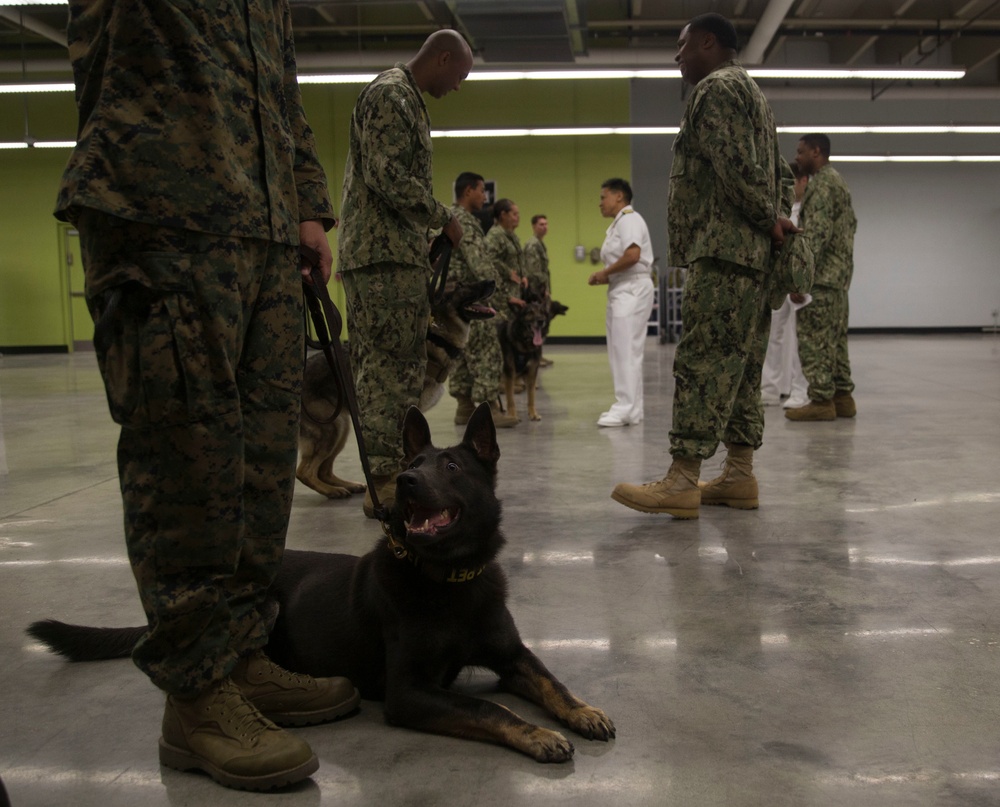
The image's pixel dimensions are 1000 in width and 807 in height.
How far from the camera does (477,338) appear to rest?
22.0 ft

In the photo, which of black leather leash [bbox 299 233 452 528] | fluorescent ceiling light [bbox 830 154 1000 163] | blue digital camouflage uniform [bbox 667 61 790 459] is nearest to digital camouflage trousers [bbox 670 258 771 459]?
blue digital camouflage uniform [bbox 667 61 790 459]

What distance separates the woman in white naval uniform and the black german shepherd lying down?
4.56 meters

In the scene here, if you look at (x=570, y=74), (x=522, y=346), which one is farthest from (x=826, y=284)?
(x=570, y=74)

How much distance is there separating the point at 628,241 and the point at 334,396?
10.5 ft

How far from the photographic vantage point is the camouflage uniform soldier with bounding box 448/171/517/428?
261 inches

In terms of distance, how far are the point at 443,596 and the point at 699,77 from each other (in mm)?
2790

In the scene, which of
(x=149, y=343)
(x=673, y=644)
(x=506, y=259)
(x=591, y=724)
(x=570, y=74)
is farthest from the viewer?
(x=570, y=74)

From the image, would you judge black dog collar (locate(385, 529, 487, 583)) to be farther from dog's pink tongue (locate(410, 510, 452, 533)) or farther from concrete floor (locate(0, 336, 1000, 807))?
concrete floor (locate(0, 336, 1000, 807))

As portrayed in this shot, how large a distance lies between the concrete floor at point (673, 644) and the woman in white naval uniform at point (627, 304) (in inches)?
58.6

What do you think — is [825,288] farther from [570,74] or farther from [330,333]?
[570,74]

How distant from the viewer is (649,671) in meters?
2.16

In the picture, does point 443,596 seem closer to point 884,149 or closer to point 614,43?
point 614,43

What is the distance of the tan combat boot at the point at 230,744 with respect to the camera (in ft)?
5.32

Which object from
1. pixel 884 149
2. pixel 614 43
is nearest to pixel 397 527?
pixel 614 43
